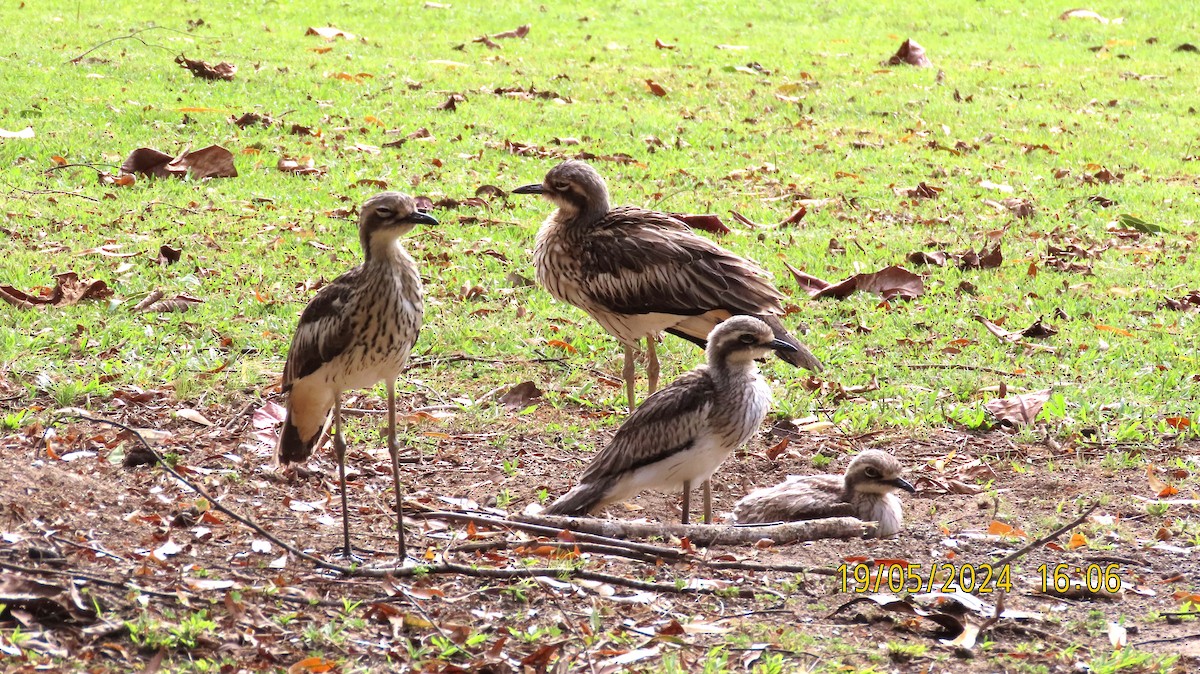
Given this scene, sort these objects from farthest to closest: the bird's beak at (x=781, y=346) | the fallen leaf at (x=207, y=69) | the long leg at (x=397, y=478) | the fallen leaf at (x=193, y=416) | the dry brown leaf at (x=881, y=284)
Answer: the fallen leaf at (x=207, y=69)
the dry brown leaf at (x=881, y=284)
the fallen leaf at (x=193, y=416)
the bird's beak at (x=781, y=346)
the long leg at (x=397, y=478)

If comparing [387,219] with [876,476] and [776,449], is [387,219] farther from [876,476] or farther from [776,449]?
[776,449]

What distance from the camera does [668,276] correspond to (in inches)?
294

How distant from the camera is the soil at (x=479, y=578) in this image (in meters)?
4.20

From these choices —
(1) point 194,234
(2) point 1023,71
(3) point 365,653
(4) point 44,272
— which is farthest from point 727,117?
(3) point 365,653

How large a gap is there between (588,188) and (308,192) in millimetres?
3513

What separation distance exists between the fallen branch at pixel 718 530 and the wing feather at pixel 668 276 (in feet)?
6.62

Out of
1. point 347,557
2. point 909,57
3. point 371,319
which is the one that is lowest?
point 347,557

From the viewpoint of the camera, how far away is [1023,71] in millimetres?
16375

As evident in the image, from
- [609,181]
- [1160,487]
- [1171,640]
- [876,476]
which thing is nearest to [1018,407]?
[1160,487]

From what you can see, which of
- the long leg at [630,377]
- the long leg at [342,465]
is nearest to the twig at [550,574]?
the long leg at [342,465]

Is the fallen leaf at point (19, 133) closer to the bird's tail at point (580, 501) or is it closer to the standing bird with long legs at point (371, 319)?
the standing bird with long legs at point (371, 319)

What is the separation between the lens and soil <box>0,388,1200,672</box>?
4.20 metres

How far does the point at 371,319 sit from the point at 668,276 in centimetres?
267

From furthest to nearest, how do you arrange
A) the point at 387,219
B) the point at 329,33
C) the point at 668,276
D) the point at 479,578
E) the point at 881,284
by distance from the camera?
1. the point at 329,33
2. the point at 881,284
3. the point at 668,276
4. the point at 387,219
5. the point at 479,578
